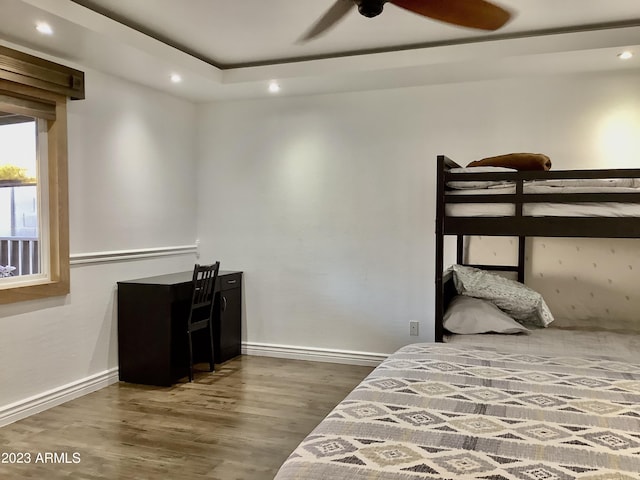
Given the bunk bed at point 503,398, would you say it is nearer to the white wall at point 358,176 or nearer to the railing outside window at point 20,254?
the white wall at point 358,176

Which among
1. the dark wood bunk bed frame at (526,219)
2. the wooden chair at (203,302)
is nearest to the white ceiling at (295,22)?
the dark wood bunk bed frame at (526,219)

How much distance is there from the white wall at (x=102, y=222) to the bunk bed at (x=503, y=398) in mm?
2234

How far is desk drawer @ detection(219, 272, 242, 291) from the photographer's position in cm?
436

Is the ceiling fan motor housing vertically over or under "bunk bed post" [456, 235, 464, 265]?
over

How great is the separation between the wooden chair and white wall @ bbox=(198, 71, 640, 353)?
0.68 metres

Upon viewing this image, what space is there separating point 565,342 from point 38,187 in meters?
3.42

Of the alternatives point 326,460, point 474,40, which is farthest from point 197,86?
point 326,460

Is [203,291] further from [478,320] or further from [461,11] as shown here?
[461,11]

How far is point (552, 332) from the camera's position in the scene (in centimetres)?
328

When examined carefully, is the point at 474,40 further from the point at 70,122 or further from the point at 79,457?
the point at 79,457

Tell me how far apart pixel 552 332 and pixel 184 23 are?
3.01 metres

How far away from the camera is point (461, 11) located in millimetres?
2482

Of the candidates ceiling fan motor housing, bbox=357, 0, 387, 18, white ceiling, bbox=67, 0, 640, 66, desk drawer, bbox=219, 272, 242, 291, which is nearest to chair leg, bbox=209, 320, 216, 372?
desk drawer, bbox=219, 272, 242, 291

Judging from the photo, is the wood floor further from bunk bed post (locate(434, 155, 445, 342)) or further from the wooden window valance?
the wooden window valance
